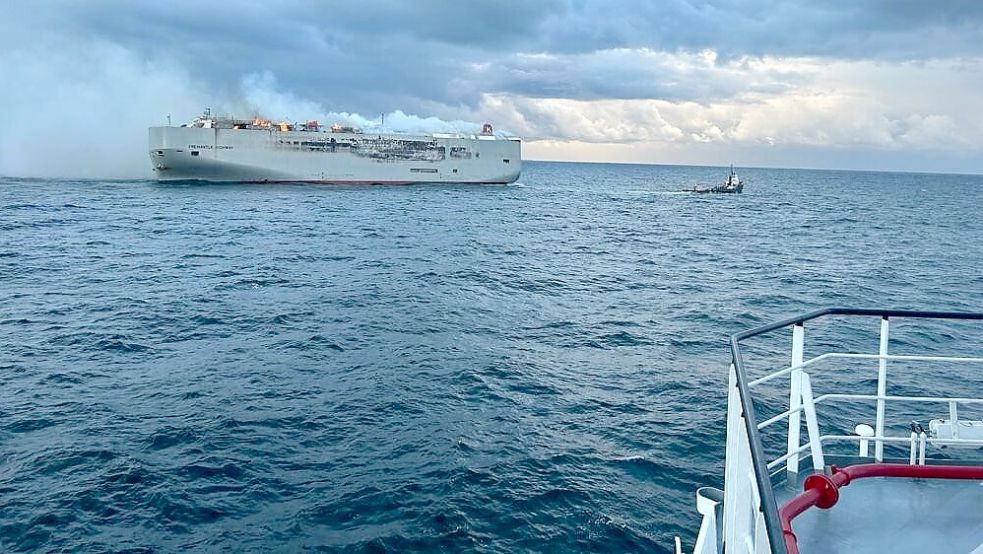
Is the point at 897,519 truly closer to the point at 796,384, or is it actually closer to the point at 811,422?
the point at 811,422

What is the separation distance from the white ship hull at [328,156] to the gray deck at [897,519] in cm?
7627

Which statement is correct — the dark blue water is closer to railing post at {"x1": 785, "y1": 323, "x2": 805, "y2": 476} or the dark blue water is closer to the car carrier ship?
railing post at {"x1": 785, "y1": 323, "x2": 805, "y2": 476}

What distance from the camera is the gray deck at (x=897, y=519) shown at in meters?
4.34

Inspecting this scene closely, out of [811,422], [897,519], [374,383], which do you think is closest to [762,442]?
[811,422]

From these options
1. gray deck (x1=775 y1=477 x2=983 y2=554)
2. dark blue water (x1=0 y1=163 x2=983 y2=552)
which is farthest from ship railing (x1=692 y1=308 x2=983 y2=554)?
dark blue water (x1=0 y1=163 x2=983 y2=552)

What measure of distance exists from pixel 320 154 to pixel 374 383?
68513 millimetres

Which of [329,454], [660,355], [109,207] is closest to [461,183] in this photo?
[109,207]

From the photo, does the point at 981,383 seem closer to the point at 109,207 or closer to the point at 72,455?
the point at 72,455

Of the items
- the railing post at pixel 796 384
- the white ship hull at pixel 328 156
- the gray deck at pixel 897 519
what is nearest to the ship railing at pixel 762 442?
the railing post at pixel 796 384

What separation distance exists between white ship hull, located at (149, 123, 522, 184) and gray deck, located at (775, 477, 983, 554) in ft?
250

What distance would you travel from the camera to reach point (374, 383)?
48.7 feet

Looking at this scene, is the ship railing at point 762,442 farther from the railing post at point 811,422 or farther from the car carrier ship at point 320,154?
the car carrier ship at point 320,154

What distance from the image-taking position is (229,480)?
10383mm

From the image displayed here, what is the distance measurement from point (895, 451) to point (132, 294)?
22.0 meters
